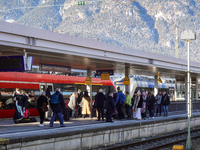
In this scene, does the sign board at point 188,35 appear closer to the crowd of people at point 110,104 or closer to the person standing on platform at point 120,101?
the crowd of people at point 110,104

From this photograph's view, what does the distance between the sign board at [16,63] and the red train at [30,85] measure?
6.88m

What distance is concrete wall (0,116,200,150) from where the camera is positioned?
9821mm

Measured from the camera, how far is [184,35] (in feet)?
40.9

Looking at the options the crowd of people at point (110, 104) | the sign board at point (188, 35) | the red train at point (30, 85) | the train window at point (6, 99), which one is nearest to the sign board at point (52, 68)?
the crowd of people at point (110, 104)

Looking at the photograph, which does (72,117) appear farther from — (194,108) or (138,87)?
(138,87)

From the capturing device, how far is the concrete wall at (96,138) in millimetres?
9821

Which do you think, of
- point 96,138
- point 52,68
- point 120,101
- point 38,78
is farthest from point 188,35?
point 38,78

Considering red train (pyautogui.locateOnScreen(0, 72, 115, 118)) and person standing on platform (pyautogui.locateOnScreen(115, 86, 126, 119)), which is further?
red train (pyautogui.locateOnScreen(0, 72, 115, 118))

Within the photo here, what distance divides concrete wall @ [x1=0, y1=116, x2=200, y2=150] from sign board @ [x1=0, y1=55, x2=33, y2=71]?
12.8 ft

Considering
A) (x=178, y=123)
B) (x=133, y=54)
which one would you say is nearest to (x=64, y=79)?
(x=133, y=54)

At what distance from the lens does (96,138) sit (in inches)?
487

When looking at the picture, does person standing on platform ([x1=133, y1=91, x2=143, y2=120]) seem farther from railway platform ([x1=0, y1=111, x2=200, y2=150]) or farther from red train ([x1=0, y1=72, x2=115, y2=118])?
red train ([x1=0, y1=72, x2=115, y2=118])

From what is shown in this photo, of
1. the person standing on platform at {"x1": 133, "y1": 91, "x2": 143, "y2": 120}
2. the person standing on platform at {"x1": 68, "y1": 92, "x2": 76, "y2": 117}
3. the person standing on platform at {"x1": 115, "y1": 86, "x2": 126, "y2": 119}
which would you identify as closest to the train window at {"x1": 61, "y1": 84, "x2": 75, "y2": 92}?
the person standing on platform at {"x1": 68, "y1": 92, "x2": 76, "y2": 117}

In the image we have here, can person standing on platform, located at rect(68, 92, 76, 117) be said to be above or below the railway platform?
above
